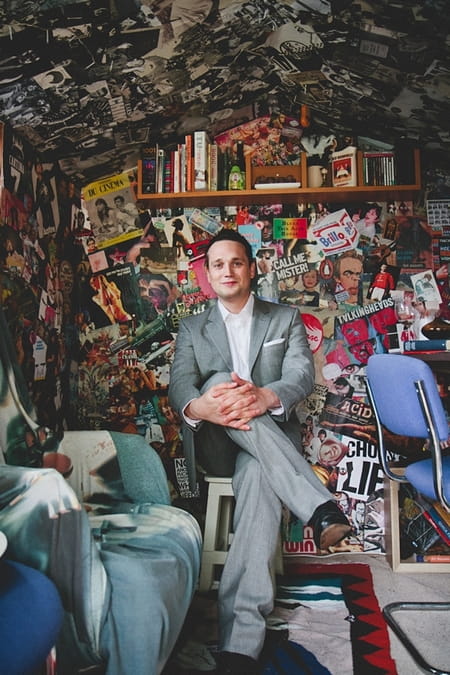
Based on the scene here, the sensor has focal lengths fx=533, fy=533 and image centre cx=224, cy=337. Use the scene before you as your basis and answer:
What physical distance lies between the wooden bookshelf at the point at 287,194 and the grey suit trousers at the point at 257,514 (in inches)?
45.1

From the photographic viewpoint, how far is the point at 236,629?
1639 millimetres

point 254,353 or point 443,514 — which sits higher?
point 254,353

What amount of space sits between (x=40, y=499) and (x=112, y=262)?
6.34 feet

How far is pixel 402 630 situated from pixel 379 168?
2.10 m

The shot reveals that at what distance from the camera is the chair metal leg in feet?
5.31

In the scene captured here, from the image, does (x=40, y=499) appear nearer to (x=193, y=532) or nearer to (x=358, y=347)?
(x=193, y=532)

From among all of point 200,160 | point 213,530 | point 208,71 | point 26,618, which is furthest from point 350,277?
point 26,618

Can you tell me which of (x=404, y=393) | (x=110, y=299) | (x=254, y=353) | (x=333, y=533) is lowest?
(x=333, y=533)

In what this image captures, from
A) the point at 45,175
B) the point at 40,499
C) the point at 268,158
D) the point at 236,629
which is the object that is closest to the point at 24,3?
the point at 45,175

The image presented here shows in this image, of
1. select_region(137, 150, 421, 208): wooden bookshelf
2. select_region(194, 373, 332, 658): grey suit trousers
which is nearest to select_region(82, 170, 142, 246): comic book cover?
select_region(137, 150, 421, 208): wooden bookshelf

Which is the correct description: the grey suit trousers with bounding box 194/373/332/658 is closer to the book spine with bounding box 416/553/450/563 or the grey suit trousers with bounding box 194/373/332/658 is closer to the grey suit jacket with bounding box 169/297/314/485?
the grey suit jacket with bounding box 169/297/314/485

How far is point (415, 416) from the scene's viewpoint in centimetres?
173

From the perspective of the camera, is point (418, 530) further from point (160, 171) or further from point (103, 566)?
point (160, 171)

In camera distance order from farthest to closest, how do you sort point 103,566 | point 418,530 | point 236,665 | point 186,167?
point 186,167 < point 418,530 < point 236,665 < point 103,566
